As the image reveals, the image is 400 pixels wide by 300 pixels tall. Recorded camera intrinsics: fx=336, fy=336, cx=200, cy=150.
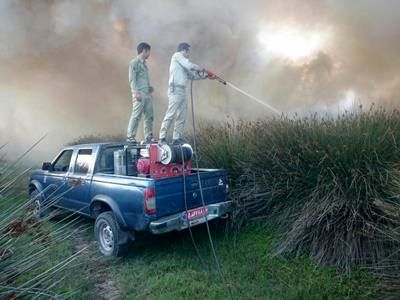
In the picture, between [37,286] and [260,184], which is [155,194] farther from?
[37,286]

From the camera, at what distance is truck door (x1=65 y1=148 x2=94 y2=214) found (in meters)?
5.05

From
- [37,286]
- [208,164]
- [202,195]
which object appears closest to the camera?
[37,286]

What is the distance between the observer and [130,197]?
4.16m

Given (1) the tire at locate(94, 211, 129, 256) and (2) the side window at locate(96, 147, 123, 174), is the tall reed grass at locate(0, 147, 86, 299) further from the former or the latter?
(2) the side window at locate(96, 147, 123, 174)

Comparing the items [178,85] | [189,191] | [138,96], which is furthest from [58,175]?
[189,191]

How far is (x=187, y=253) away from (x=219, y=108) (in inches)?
337

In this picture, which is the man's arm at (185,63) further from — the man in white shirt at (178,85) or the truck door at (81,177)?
the truck door at (81,177)

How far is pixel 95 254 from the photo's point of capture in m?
4.68

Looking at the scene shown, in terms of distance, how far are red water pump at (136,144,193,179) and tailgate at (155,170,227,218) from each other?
0.27m

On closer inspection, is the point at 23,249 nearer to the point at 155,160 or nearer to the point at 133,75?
the point at 155,160

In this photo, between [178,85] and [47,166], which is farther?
[47,166]

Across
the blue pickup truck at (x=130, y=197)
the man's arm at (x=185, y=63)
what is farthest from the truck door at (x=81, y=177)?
the man's arm at (x=185, y=63)

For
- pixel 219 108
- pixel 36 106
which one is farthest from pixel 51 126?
pixel 219 108

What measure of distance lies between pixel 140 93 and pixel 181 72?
1.09m
